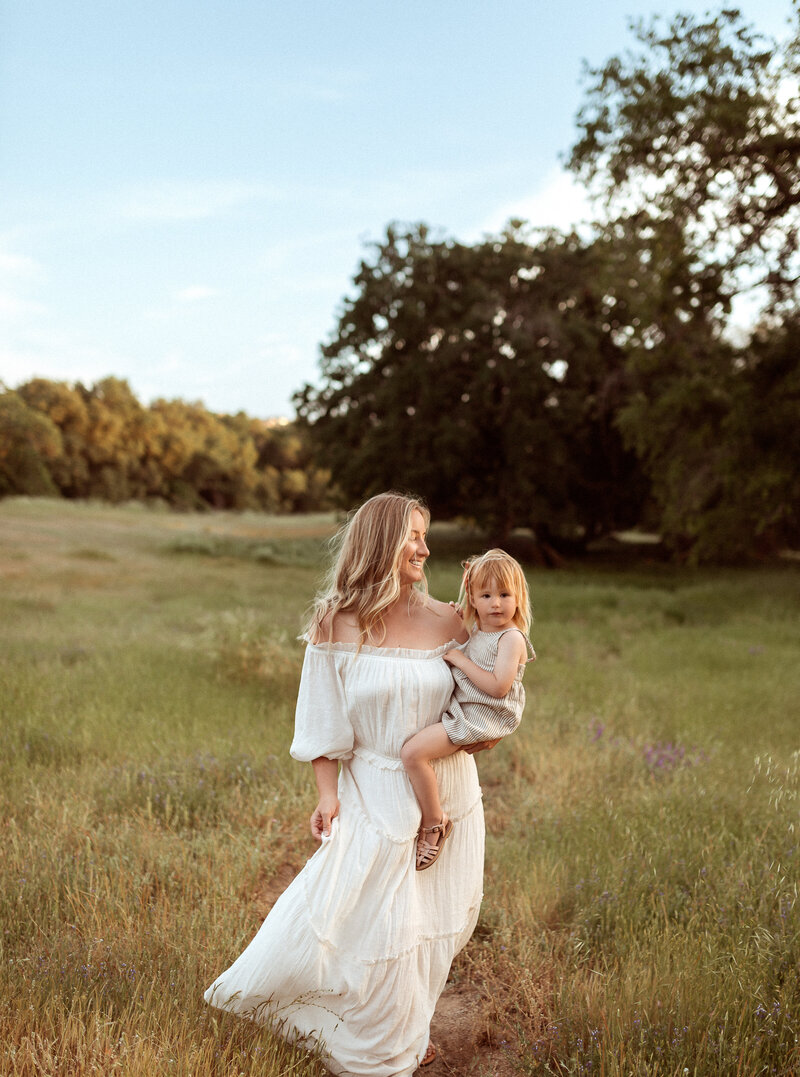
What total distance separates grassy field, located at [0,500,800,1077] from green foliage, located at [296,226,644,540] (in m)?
16.2

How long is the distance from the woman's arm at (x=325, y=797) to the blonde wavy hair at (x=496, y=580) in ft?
2.42

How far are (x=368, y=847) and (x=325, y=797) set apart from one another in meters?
0.23

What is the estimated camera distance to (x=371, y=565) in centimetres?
280

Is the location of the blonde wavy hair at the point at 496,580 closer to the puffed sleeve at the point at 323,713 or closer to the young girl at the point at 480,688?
the young girl at the point at 480,688

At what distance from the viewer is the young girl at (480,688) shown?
2734mm

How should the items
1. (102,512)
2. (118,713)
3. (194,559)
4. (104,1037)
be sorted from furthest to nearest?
(102,512)
(194,559)
(118,713)
(104,1037)

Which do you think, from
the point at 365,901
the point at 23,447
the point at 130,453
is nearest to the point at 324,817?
the point at 365,901

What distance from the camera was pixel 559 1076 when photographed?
9.18 feet

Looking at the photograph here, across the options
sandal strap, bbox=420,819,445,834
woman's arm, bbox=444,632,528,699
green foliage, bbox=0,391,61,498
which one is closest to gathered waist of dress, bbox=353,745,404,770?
sandal strap, bbox=420,819,445,834

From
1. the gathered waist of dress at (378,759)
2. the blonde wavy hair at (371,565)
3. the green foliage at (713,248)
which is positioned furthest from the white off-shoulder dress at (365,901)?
the green foliage at (713,248)

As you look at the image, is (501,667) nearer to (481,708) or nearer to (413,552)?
(481,708)

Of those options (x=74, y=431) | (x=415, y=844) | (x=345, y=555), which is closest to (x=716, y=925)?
(x=415, y=844)

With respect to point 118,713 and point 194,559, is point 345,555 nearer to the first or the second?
point 118,713

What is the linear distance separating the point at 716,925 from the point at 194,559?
2359cm
